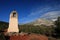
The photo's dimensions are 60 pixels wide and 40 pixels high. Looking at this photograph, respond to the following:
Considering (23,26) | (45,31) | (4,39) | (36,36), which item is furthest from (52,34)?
(4,39)

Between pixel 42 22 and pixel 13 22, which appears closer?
pixel 13 22

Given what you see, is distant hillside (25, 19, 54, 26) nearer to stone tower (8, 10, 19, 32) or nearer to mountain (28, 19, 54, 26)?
mountain (28, 19, 54, 26)

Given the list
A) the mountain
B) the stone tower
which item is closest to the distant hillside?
the mountain

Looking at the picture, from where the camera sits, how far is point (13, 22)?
8.24m

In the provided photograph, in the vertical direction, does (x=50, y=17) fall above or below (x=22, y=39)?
above

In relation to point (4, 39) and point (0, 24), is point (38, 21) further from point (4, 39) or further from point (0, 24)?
point (4, 39)

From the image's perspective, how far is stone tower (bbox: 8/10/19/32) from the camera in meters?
8.05

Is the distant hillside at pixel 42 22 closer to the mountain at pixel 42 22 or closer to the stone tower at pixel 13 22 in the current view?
the mountain at pixel 42 22

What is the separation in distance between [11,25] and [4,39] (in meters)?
1.39

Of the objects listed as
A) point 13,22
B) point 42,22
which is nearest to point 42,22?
point 42,22

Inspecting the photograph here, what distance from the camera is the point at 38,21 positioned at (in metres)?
9.20

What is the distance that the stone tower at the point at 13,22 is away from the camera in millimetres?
8047

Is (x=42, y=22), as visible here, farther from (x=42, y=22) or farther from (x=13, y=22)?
(x=13, y=22)

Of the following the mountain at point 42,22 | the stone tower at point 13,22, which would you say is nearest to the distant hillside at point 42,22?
the mountain at point 42,22
